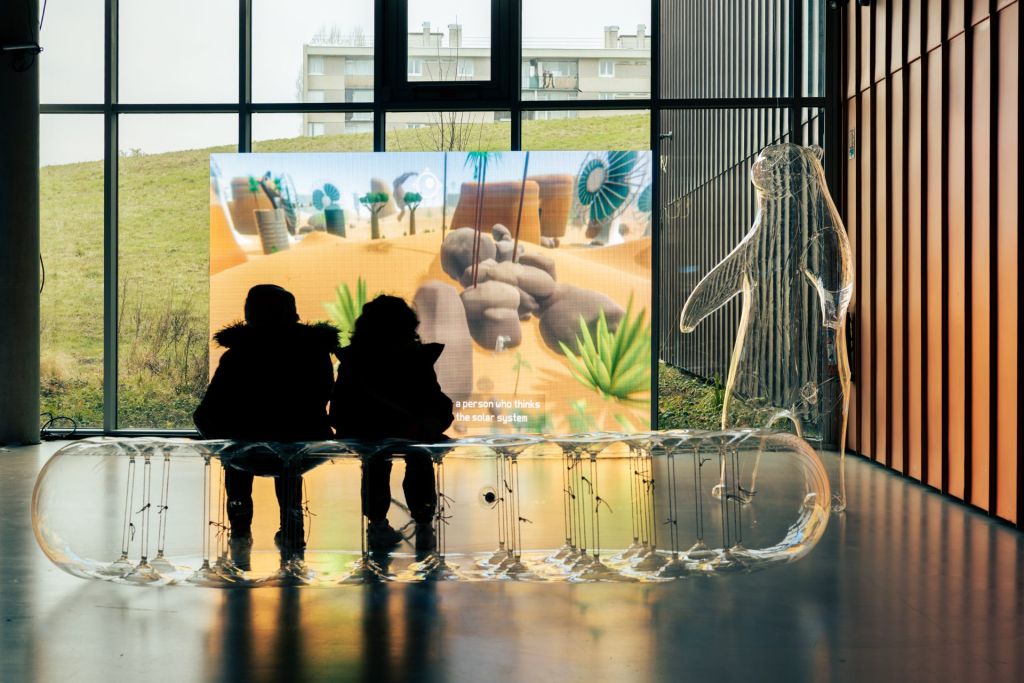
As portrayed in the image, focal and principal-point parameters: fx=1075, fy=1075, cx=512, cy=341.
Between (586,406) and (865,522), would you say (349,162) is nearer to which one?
(586,406)

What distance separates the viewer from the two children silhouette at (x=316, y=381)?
4090 millimetres

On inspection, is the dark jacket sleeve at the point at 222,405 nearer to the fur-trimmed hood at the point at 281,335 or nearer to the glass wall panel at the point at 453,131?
the fur-trimmed hood at the point at 281,335

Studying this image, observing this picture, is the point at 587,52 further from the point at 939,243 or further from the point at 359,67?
the point at 939,243

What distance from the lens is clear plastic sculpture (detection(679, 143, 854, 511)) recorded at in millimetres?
5457

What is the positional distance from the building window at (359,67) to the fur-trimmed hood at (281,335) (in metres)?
5.23

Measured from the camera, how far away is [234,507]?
152 inches

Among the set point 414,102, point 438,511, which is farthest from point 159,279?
point 438,511

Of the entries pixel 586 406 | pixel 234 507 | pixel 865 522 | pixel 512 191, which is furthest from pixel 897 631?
pixel 512 191

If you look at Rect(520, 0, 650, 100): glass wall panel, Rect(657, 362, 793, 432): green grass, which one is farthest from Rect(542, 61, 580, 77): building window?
Rect(657, 362, 793, 432): green grass

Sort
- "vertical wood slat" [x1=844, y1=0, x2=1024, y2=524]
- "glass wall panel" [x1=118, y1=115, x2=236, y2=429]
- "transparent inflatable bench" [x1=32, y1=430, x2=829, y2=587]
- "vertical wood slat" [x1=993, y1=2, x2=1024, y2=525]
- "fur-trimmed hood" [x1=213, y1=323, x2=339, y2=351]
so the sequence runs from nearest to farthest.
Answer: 1. "transparent inflatable bench" [x1=32, y1=430, x2=829, y2=587]
2. "fur-trimmed hood" [x1=213, y1=323, x2=339, y2=351]
3. "vertical wood slat" [x1=993, y1=2, x2=1024, y2=525]
4. "vertical wood slat" [x1=844, y1=0, x2=1024, y2=524]
5. "glass wall panel" [x1=118, y1=115, x2=236, y2=429]

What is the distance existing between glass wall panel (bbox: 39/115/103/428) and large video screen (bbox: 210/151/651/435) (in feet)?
4.77

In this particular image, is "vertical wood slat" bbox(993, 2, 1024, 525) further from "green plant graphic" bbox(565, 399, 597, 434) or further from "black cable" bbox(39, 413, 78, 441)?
"black cable" bbox(39, 413, 78, 441)

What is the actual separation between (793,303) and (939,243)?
1.34 meters

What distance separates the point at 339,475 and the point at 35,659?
1137 millimetres
